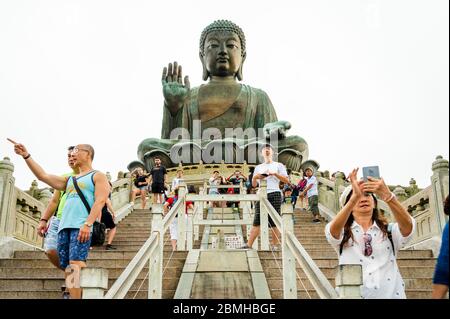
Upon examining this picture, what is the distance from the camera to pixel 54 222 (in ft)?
14.6

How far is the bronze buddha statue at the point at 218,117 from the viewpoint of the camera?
56.9 feet

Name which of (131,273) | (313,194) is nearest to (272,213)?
(131,273)

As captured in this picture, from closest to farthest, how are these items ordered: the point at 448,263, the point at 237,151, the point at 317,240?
the point at 448,263, the point at 317,240, the point at 237,151

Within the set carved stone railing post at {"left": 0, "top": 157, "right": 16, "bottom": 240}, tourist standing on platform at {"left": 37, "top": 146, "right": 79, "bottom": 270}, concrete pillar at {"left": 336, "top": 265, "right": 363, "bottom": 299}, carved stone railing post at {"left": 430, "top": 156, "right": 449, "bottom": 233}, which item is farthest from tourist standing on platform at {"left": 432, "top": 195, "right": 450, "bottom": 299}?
carved stone railing post at {"left": 0, "top": 157, "right": 16, "bottom": 240}

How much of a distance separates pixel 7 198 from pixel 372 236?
17.6 feet

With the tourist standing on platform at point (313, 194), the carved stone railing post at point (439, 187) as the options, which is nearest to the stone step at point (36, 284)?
the carved stone railing post at point (439, 187)

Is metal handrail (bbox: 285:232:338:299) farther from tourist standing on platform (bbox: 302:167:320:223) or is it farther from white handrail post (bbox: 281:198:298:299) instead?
tourist standing on platform (bbox: 302:167:320:223)

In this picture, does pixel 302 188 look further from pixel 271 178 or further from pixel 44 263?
pixel 44 263

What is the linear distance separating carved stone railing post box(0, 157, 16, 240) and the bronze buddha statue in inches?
395

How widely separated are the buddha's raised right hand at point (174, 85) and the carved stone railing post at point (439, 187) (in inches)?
458

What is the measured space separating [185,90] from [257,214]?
474 inches

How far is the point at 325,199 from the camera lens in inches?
496
